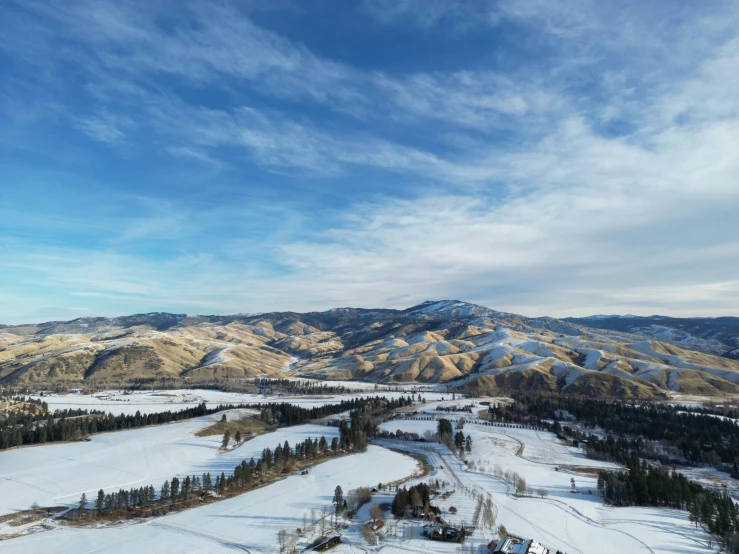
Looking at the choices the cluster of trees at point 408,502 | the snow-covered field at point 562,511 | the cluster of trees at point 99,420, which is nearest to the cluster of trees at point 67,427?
the cluster of trees at point 99,420

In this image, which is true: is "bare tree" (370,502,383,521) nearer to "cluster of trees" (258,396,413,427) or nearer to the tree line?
"cluster of trees" (258,396,413,427)

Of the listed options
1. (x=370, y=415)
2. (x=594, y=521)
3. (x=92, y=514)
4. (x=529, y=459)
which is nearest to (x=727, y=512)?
(x=594, y=521)

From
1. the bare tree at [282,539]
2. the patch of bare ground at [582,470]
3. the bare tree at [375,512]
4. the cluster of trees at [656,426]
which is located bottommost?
the cluster of trees at [656,426]

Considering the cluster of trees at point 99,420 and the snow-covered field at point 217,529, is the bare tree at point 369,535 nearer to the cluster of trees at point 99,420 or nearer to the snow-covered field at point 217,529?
the snow-covered field at point 217,529

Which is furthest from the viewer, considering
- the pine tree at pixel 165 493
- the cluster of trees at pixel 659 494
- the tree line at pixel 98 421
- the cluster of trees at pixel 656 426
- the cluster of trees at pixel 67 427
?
the cluster of trees at pixel 656 426

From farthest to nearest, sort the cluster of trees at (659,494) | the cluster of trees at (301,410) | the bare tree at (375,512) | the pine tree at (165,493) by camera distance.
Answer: the cluster of trees at (301,410)
the pine tree at (165,493)
the cluster of trees at (659,494)
the bare tree at (375,512)

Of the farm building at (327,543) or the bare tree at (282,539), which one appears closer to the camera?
the farm building at (327,543)
